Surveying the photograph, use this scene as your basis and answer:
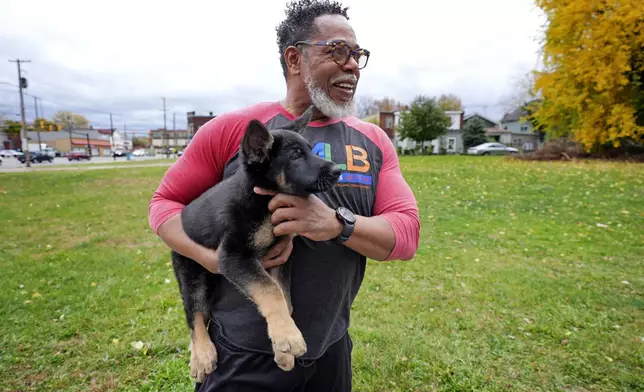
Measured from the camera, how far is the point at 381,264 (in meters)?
8.77

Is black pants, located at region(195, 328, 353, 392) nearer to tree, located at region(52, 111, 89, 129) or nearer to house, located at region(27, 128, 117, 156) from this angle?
house, located at region(27, 128, 117, 156)

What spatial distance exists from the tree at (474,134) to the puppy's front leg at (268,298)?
232 feet

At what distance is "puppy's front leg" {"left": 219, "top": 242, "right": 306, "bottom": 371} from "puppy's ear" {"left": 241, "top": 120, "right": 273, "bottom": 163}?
1.76 feet

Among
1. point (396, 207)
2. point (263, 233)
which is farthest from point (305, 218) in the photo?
point (396, 207)

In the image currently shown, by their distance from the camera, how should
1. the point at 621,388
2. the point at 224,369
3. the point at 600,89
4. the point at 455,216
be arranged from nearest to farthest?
the point at 224,369 → the point at 621,388 → the point at 455,216 → the point at 600,89

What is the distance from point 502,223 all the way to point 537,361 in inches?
297

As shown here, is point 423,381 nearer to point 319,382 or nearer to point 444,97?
point 319,382

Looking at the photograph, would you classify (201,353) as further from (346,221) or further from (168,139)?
(168,139)

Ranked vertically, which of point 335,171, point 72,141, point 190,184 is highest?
point 72,141

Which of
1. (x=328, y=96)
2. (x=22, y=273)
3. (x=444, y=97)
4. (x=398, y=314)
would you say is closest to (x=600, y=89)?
(x=398, y=314)

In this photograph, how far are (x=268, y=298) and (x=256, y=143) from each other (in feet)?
2.83

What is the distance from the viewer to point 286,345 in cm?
206

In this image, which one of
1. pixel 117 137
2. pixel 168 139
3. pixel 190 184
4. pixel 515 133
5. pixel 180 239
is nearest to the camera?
pixel 180 239

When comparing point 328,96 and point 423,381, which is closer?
point 328,96
